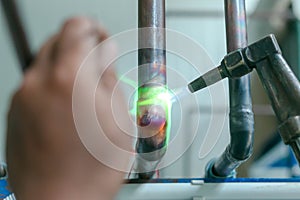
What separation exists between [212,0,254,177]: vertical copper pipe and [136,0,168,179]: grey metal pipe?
89 mm

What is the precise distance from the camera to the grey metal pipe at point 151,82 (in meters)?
0.38

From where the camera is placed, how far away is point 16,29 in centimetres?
70

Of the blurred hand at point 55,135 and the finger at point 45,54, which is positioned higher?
the finger at point 45,54

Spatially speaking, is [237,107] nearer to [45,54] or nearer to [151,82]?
[151,82]

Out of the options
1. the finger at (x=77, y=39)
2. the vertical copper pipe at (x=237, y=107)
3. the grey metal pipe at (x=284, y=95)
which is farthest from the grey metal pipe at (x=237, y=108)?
the finger at (x=77, y=39)

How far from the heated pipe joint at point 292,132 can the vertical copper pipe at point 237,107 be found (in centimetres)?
12

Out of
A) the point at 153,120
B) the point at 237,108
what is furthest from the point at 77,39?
the point at 237,108

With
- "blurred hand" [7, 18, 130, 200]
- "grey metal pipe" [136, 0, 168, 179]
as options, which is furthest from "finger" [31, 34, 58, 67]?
"grey metal pipe" [136, 0, 168, 179]

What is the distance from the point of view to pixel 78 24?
0.71ft

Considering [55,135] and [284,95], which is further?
[284,95]

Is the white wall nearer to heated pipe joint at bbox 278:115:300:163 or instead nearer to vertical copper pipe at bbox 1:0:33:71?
vertical copper pipe at bbox 1:0:33:71

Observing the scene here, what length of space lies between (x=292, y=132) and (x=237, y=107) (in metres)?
0.14

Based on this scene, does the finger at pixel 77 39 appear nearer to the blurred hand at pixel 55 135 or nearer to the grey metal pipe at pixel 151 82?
the blurred hand at pixel 55 135

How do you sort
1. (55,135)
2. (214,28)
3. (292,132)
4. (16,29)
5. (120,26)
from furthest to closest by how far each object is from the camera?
(214,28) < (120,26) < (16,29) < (292,132) < (55,135)
